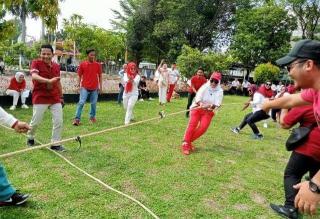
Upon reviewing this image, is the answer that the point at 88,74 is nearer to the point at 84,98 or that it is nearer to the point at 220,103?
the point at 84,98

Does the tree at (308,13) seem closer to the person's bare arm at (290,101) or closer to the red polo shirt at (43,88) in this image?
the red polo shirt at (43,88)

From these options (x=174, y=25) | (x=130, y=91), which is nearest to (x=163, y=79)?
(x=130, y=91)

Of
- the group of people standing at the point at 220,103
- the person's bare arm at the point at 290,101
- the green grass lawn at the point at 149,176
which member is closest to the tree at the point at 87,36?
the group of people standing at the point at 220,103

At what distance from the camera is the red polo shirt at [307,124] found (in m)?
4.00

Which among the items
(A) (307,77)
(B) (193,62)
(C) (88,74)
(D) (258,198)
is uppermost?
(B) (193,62)

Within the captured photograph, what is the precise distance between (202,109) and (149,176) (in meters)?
2.27

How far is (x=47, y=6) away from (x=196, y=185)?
24.4 ft

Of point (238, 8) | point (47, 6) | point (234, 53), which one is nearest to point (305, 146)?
point (47, 6)

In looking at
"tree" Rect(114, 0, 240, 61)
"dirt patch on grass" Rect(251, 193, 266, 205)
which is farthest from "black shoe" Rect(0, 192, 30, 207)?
"tree" Rect(114, 0, 240, 61)

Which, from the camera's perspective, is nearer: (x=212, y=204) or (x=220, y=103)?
(x=212, y=204)

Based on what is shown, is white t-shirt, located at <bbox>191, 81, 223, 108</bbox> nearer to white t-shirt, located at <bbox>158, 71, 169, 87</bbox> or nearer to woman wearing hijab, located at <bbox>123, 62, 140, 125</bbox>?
woman wearing hijab, located at <bbox>123, 62, 140, 125</bbox>

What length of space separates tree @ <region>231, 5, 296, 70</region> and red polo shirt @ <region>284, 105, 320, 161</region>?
29682 mm

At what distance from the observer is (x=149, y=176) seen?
212 inches

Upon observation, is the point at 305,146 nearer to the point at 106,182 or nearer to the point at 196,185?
the point at 196,185
